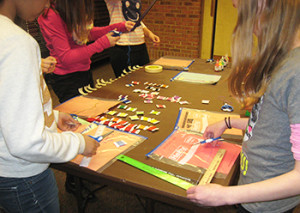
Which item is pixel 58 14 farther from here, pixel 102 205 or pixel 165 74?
pixel 102 205

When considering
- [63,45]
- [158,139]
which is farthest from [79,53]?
[158,139]

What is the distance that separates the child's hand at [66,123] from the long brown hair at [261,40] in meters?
0.80

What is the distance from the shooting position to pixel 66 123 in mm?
1217

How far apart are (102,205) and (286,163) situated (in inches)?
60.0

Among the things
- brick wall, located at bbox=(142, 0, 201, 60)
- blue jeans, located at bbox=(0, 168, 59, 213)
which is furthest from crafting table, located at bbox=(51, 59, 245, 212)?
brick wall, located at bbox=(142, 0, 201, 60)

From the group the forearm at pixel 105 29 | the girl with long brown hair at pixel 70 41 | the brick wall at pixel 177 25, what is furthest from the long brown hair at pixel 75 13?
the brick wall at pixel 177 25

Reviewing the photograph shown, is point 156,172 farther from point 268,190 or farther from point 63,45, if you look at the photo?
point 63,45

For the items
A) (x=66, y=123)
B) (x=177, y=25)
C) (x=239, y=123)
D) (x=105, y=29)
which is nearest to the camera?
(x=239, y=123)

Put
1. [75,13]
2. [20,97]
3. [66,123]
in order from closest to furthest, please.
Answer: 1. [20,97]
2. [66,123]
3. [75,13]

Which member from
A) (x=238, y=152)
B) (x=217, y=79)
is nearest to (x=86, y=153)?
(x=238, y=152)

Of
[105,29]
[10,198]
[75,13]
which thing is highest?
Answer: [75,13]

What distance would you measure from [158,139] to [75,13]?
3.36 ft

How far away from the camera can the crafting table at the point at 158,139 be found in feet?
2.78

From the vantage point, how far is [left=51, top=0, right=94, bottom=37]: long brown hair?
5.10 ft
